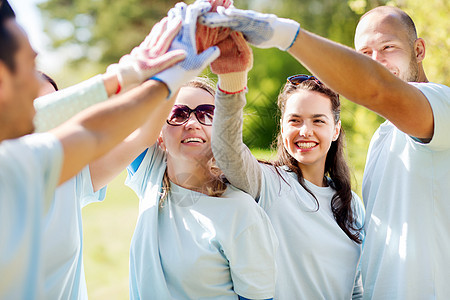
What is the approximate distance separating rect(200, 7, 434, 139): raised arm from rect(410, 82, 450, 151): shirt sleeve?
29 millimetres

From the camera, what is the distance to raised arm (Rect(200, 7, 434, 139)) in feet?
6.00

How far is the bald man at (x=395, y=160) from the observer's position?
76.1 inches

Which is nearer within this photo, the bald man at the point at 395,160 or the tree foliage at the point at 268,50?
the bald man at the point at 395,160

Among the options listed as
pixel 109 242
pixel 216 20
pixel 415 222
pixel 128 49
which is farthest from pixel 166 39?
pixel 128 49

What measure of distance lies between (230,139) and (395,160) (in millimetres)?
851

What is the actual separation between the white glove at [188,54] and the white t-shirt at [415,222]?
1053mm

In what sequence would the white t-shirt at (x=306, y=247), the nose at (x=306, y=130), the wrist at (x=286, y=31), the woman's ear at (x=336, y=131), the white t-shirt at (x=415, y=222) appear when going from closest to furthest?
the wrist at (x=286, y=31)
the white t-shirt at (x=415, y=222)
the white t-shirt at (x=306, y=247)
the nose at (x=306, y=130)
the woman's ear at (x=336, y=131)

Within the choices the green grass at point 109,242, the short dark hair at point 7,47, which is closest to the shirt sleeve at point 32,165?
the short dark hair at point 7,47

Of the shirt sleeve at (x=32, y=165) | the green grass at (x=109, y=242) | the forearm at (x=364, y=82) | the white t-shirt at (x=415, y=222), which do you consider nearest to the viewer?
the shirt sleeve at (x=32, y=165)

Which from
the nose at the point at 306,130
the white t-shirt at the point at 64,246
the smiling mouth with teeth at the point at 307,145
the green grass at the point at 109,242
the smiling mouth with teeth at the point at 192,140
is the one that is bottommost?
the green grass at the point at 109,242

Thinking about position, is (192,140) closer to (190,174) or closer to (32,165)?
(190,174)

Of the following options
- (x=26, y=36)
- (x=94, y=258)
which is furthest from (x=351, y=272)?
(x=94, y=258)

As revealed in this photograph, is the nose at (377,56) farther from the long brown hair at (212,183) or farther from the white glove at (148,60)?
the white glove at (148,60)

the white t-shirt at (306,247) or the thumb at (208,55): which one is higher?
the thumb at (208,55)
